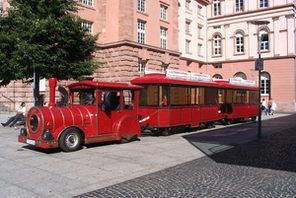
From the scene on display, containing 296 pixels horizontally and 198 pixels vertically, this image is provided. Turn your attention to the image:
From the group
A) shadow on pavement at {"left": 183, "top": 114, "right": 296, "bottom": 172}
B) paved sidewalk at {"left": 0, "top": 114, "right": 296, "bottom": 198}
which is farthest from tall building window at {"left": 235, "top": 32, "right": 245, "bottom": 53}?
paved sidewalk at {"left": 0, "top": 114, "right": 296, "bottom": 198}

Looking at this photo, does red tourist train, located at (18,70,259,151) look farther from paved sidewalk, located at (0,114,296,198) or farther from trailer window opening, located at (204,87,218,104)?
paved sidewalk, located at (0,114,296,198)

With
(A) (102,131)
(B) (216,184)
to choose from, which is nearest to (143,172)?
(B) (216,184)

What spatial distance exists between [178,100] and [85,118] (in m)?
5.87

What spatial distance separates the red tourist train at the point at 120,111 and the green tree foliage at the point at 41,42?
14.2 feet

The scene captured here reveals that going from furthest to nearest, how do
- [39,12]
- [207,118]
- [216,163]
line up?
[207,118] < [39,12] < [216,163]

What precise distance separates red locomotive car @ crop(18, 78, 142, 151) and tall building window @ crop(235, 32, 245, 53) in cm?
3539

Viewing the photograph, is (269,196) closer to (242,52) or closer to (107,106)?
(107,106)

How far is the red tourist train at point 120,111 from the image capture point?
32.2ft

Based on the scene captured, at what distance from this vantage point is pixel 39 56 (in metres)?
14.7

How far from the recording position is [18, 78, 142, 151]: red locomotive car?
966 centimetres

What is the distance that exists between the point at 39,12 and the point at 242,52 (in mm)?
34197

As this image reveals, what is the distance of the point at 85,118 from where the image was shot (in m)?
10.4

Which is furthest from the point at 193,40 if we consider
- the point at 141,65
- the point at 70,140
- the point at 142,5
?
the point at 70,140

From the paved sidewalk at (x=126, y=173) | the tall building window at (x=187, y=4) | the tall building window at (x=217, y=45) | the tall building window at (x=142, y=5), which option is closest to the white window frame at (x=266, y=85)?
the tall building window at (x=217, y=45)
